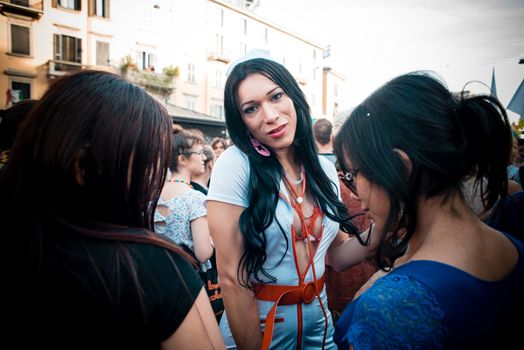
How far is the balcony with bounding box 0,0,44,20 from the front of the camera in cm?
1703

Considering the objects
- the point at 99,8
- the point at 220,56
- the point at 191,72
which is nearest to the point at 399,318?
the point at 99,8

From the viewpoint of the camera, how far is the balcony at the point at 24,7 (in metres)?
17.0

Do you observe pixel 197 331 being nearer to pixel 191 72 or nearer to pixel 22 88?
pixel 22 88

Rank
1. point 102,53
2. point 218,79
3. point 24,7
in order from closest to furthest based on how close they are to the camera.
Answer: point 24,7 < point 102,53 < point 218,79

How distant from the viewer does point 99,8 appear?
20.0m

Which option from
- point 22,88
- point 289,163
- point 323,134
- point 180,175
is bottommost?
point 180,175

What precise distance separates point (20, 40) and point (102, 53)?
429cm

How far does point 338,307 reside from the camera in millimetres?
2930

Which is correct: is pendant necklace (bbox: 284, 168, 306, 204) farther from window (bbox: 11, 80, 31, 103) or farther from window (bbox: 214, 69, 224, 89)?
window (bbox: 214, 69, 224, 89)

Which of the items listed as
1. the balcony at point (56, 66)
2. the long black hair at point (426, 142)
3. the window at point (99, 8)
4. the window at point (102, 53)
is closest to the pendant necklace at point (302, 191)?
the long black hair at point (426, 142)

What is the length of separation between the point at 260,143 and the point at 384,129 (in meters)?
0.88

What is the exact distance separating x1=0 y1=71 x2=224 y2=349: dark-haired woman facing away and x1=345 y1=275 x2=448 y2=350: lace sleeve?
1.44ft

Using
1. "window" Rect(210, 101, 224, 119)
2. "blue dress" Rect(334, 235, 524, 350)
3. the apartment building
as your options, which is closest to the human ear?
"blue dress" Rect(334, 235, 524, 350)

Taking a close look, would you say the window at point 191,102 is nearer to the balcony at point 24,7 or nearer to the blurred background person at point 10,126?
the balcony at point 24,7
